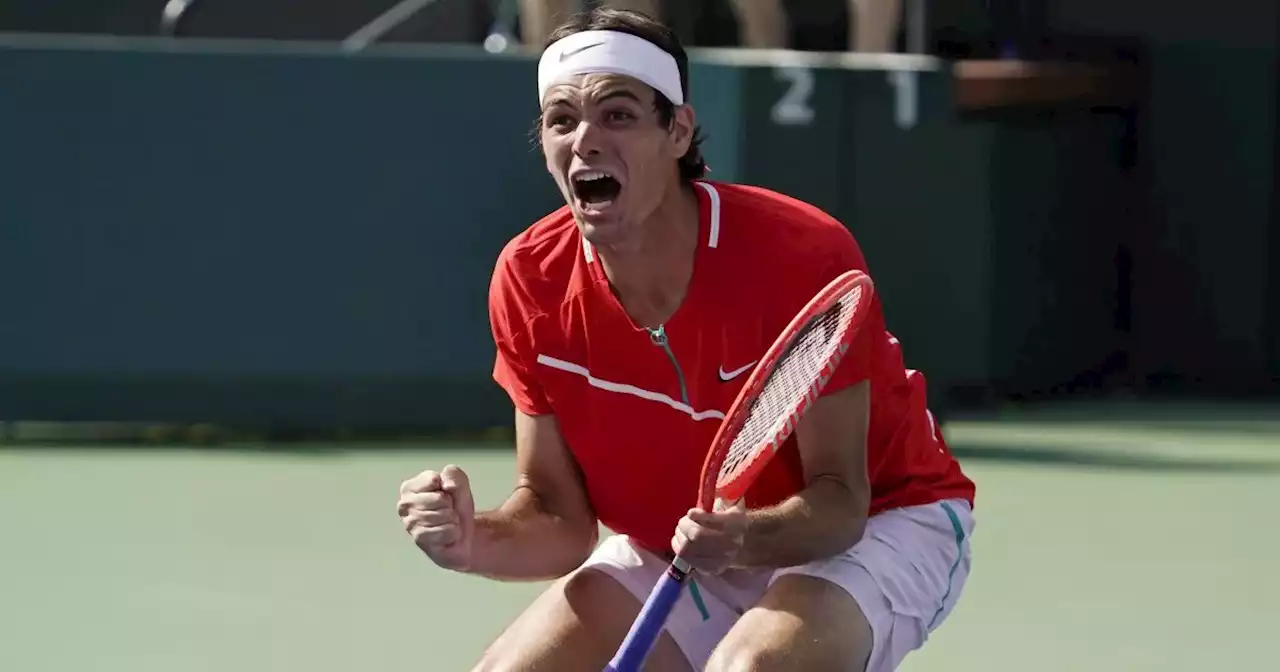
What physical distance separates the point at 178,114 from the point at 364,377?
3.62 feet

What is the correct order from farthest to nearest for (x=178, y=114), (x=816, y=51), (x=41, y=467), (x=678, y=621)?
(x=816, y=51) < (x=178, y=114) < (x=41, y=467) < (x=678, y=621)

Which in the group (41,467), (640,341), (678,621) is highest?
(640,341)

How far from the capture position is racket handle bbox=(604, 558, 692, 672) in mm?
2918

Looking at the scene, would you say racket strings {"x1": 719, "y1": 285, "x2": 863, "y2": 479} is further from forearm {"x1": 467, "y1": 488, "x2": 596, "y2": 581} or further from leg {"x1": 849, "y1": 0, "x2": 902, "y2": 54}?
leg {"x1": 849, "y1": 0, "x2": 902, "y2": 54}

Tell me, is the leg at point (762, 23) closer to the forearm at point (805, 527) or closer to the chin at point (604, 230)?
the chin at point (604, 230)

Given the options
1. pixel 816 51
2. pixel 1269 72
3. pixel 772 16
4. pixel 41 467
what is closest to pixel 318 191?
pixel 41 467

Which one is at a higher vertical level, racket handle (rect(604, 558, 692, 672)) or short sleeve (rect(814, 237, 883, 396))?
short sleeve (rect(814, 237, 883, 396))

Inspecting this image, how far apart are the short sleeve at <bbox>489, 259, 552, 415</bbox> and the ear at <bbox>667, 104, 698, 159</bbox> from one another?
1.03ft

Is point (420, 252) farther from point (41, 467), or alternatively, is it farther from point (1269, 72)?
point (1269, 72)

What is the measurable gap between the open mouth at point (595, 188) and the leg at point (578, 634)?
584 millimetres

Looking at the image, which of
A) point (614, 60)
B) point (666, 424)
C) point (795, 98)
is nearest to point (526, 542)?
point (666, 424)

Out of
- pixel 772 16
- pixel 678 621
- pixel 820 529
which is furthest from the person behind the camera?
pixel 772 16

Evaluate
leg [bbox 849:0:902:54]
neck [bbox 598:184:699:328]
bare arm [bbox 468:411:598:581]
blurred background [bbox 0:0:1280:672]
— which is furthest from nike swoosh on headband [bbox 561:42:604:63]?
leg [bbox 849:0:902:54]

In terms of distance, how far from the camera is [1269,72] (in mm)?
9852
